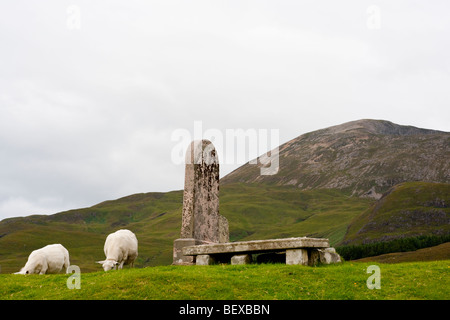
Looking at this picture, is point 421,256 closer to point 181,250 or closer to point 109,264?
point 181,250

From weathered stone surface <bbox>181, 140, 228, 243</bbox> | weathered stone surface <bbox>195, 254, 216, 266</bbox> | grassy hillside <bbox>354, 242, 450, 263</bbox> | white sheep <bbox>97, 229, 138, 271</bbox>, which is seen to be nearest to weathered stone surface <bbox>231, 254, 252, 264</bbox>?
weathered stone surface <bbox>195, 254, 216, 266</bbox>

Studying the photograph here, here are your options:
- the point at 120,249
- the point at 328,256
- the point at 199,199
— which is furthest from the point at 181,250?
the point at 328,256

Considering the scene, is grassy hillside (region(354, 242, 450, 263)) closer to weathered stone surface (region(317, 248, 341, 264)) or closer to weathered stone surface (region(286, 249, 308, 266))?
weathered stone surface (region(317, 248, 341, 264))

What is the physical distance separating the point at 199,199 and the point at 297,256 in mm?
7008

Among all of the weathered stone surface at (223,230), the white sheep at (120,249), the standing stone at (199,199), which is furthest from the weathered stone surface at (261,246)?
the weathered stone surface at (223,230)

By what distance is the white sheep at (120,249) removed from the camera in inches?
912

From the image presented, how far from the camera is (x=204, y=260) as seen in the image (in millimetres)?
19797

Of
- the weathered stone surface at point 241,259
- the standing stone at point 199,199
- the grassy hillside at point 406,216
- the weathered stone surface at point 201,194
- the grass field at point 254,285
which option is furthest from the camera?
the grassy hillside at point 406,216

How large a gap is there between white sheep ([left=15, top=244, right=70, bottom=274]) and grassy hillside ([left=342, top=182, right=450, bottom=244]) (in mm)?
108226

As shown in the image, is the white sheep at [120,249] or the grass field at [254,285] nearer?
the grass field at [254,285]

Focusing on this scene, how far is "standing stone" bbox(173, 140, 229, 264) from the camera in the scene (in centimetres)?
2241

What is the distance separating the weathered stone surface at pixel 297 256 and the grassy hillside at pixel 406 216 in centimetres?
11020

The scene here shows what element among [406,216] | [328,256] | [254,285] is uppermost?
[406,216]

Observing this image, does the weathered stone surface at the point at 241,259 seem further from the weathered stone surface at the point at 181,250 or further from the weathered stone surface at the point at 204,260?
the weathered stone surface at the point at 181,250
